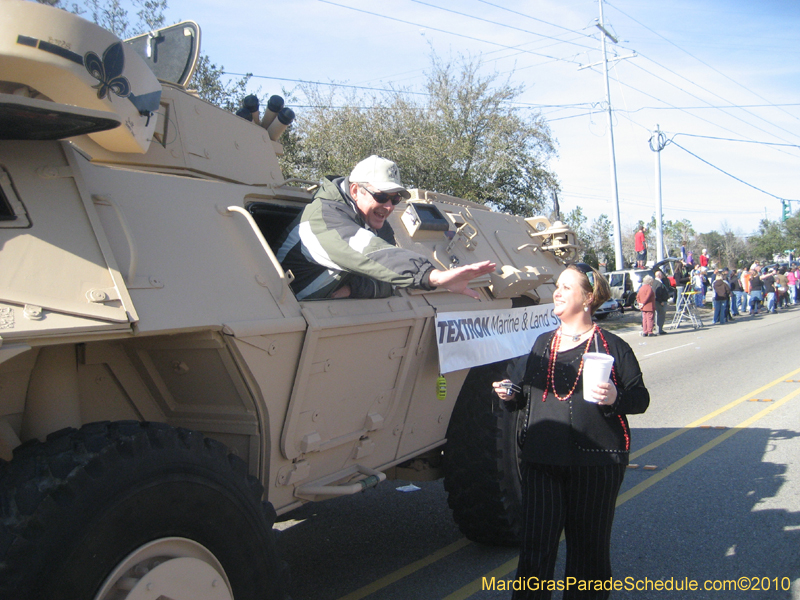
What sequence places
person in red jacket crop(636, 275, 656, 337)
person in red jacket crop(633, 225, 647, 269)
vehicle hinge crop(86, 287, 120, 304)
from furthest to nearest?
person in red jacket crop(633, 225, 647, 269)
person in red jacket crop(636, 275, 656, 337)
vehicle hinge crop(86, 287, 120, 304)

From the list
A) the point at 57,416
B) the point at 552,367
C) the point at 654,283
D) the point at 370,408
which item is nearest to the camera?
the point at 57,416

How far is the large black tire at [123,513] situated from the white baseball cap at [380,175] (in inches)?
59.1

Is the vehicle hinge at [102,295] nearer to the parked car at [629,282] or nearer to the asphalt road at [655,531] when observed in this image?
the asphalt road at [655,531]

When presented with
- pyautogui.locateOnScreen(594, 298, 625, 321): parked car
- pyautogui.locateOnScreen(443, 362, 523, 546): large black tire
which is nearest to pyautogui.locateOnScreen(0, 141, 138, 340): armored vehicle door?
pyautogui.locateOnScreen(443, 362, 523, 546): large black tire

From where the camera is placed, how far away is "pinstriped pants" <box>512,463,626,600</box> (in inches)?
116

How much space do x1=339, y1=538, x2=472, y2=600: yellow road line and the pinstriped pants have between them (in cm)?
117

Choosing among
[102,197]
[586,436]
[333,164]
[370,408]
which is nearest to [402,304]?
[370,408]

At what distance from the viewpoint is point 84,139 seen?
143 inches

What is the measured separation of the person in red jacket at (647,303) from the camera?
17219 millimetres

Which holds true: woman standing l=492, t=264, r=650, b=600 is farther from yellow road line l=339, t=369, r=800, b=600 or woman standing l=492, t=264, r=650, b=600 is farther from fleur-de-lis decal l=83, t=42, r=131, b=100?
fleur-de-lis decal l=83, t=42, r=131, b=100

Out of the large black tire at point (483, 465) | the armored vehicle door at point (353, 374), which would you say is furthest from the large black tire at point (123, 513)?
the large black tire at point (483, 465)

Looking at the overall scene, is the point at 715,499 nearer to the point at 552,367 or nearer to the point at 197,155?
the point at 552,367

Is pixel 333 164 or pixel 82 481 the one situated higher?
pixel 333 164

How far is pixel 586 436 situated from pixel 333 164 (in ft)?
53.0
